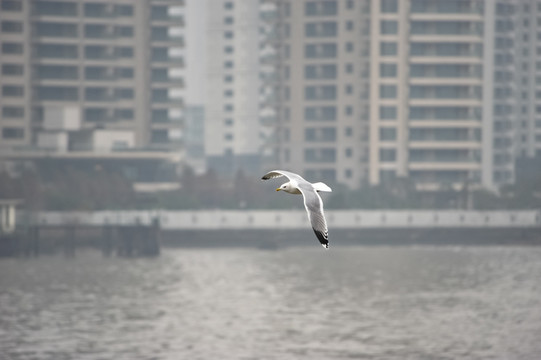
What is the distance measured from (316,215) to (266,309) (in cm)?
12416

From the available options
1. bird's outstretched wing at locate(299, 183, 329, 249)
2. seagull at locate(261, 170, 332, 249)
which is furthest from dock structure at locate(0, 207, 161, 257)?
bird's outstretched wing at locate(299, 183, 329, 249)

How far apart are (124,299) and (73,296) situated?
695cm

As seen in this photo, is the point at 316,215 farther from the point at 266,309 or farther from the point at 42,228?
the point at 42,228

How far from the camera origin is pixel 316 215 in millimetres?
25859

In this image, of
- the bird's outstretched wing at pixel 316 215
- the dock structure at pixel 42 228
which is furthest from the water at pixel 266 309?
the bird's outstretched wing at pixel 316 215

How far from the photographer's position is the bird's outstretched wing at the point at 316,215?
82.3ft

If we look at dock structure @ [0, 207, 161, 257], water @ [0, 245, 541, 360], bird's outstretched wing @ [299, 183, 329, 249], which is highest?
bird's outstretched wing @ [299, 183, 329, 249]

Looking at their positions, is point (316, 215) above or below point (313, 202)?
below

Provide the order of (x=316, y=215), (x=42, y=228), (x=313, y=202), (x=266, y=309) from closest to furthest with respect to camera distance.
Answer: (x=316, y=215), (x=313, y=202), (x=266, y=309), (x=42, y=228)

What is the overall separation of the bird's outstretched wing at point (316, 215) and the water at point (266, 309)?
83302mm

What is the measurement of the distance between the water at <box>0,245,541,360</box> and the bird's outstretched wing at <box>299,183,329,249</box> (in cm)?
8330

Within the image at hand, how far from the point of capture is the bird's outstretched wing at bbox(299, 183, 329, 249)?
25.1 metres

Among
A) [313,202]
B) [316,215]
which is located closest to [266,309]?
[313,202]

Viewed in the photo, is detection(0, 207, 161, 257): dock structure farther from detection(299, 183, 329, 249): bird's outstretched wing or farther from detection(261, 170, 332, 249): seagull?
detection(299, 183, 329, 249): bird's outstretched wing
